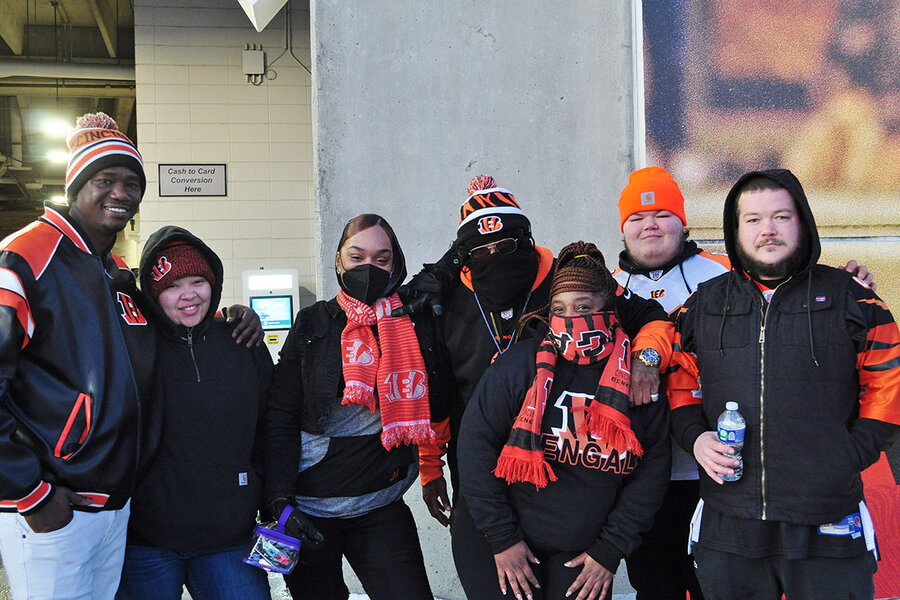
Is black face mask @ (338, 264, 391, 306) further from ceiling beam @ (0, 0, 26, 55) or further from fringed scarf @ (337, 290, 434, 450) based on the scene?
ceiling beam @ (0, 0, 26, 55)

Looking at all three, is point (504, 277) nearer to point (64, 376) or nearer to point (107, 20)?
point (64, 376)

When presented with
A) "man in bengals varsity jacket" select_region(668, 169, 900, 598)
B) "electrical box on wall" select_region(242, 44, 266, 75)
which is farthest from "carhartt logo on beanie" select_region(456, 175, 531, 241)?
"electrical box on wall" select_region(242, 44, 266, 75)

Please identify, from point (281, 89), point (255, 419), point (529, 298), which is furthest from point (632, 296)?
point (281, 89)

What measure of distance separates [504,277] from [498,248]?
0.38 ft

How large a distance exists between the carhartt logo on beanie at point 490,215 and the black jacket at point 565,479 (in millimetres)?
560

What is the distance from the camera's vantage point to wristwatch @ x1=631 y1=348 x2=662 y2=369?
230 centimetres

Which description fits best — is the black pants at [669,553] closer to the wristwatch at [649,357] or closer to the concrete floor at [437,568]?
the wristwatch at [649,357]

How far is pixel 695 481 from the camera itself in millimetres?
2707

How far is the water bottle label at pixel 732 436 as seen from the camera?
2.10 m

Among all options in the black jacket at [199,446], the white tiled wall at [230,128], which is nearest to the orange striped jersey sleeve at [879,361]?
the black jacket at [199,446]

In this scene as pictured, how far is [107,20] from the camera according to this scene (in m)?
9.01

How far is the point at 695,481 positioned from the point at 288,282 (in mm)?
5472

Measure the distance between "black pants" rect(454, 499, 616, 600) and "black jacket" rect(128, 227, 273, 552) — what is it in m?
0.72

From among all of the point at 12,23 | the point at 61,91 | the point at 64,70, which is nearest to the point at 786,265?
the point at 64,70
